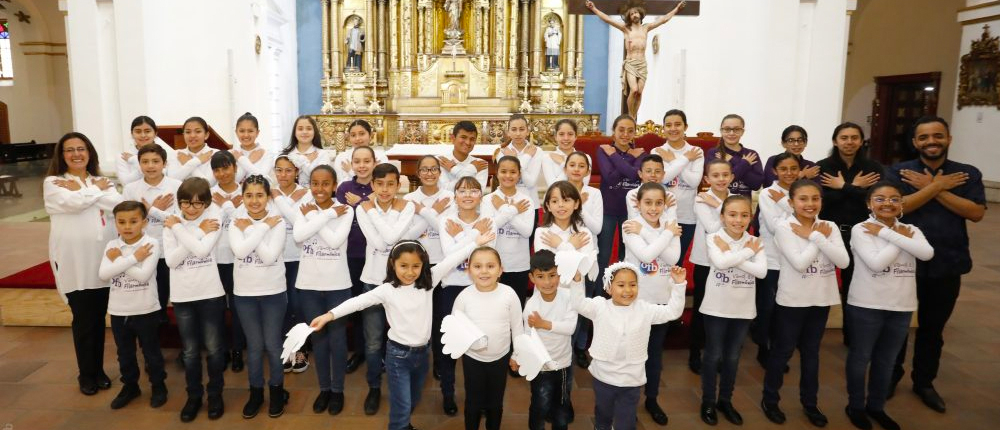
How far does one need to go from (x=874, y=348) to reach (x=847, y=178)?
3.58 feet

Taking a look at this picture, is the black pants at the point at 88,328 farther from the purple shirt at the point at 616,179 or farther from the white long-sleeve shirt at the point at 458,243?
the purple shirt at the point at 616,179

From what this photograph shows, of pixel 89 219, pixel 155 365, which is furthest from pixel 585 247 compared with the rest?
pixel 89 219

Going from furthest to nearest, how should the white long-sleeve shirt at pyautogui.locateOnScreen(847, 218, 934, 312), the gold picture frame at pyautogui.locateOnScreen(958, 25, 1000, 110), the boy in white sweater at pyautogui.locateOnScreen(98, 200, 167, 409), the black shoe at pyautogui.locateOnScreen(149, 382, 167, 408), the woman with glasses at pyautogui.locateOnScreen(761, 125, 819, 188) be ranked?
1. the gold picture frame at pyautogui.locateOnScreen(958, 25, 1000, 110)
2. the woman with glasses at pyautogui.locateOnScreen(761, 125, 819, 188)
3. the black shoe at pyautogui.locateOnScreen(149, 382, 167, 408)
4. the boy in white sweater at pyautogui.locateOnScreen(98, 200, 167, 409)
5. the white long-sleeve shirt at pyautogui.locateOnScreen(847, 218, 934, 312)

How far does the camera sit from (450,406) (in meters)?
3.48

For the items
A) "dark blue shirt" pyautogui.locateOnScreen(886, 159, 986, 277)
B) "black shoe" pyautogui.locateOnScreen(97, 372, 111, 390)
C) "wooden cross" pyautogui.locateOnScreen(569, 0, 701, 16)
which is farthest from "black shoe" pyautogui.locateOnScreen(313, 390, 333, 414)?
"wooden cross" pyautogui.locateOnScreen(569, 0, 701, 16)

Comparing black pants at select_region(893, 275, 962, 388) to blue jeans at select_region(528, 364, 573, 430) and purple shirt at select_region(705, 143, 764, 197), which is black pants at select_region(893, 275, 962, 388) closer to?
purple shirt at select_region(705, 143, 764, 197)

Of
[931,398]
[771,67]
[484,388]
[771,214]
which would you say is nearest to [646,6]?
[771,67]

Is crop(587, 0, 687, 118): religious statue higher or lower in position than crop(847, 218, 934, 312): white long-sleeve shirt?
higher

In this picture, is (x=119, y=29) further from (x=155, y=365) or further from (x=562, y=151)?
(x=562, y=151)

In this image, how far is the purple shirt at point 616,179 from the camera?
4.25 meters

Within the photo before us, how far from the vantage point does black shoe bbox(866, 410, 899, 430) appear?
333 cm

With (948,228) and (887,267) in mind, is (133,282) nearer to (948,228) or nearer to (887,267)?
(887,267)

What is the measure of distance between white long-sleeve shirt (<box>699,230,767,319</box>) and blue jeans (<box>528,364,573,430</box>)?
88 cm

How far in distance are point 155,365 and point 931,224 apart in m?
4.44
